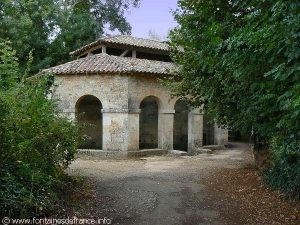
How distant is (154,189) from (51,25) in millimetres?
18840

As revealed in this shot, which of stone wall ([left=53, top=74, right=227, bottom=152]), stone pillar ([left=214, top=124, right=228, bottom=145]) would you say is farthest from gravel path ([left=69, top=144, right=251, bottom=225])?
stone pillar ([left=214, top=124, right=228, bottom=145])

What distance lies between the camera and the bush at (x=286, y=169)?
7383mm

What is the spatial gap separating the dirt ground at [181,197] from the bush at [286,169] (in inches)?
10.5

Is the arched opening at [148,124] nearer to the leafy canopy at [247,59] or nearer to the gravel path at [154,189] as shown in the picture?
the gravel path at [154,189]

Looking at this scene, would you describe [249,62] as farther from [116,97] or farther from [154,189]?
[116,97]

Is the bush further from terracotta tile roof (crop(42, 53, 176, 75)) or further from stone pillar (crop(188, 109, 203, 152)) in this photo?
stone pillar (crop(188, 109, 203, 152))

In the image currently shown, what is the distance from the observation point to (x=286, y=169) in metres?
8.40

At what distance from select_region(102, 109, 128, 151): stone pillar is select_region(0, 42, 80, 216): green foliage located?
763 cm

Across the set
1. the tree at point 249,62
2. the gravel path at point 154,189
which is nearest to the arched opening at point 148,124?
the gravel path at point 154,189

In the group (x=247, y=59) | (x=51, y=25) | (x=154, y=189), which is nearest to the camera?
(x=247, y=59)

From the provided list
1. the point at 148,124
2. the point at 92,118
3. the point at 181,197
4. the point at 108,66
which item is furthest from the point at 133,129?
the point at 181,197

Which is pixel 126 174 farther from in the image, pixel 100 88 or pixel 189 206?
pixel 100 88

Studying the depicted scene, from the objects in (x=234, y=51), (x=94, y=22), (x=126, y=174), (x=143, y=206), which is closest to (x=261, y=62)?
(x=234, y=51)

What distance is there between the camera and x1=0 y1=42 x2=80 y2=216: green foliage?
557 cm
